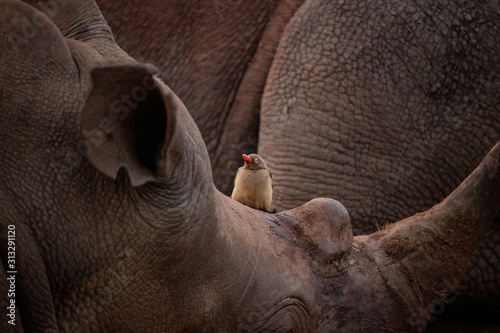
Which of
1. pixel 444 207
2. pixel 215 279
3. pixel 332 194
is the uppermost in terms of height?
pixel 444 207

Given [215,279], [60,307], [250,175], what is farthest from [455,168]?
[60,307]

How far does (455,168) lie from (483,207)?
1531 millimetres

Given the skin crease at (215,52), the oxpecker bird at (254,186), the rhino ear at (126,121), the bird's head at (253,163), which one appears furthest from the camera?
the skin crease at (215,52)

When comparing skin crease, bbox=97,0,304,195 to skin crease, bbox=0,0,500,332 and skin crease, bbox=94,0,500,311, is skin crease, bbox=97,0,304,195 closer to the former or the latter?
skin crease, bbox=94,0,500,311

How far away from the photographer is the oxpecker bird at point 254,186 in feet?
10.3

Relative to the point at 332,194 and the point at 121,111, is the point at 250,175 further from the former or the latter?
the point at 121,111

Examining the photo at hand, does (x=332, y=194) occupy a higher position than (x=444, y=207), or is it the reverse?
(x=444, y=207)

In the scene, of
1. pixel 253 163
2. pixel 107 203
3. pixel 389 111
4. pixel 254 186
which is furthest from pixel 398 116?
pixel 107 203

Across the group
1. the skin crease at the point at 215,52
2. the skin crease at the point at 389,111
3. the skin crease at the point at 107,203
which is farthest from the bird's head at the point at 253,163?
the skin crease at the point at 107,203

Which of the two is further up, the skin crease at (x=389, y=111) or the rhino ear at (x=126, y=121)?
the rhino ear at (x=126, y=121)

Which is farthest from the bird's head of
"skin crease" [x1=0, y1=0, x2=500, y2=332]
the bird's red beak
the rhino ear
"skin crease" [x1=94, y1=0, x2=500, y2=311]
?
the rhino ear

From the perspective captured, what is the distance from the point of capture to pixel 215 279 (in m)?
1.92

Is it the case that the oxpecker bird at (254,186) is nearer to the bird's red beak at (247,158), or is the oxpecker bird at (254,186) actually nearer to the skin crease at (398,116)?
the bird's red beak at (247,158)

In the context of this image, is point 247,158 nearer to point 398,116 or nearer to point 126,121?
point 398,116
